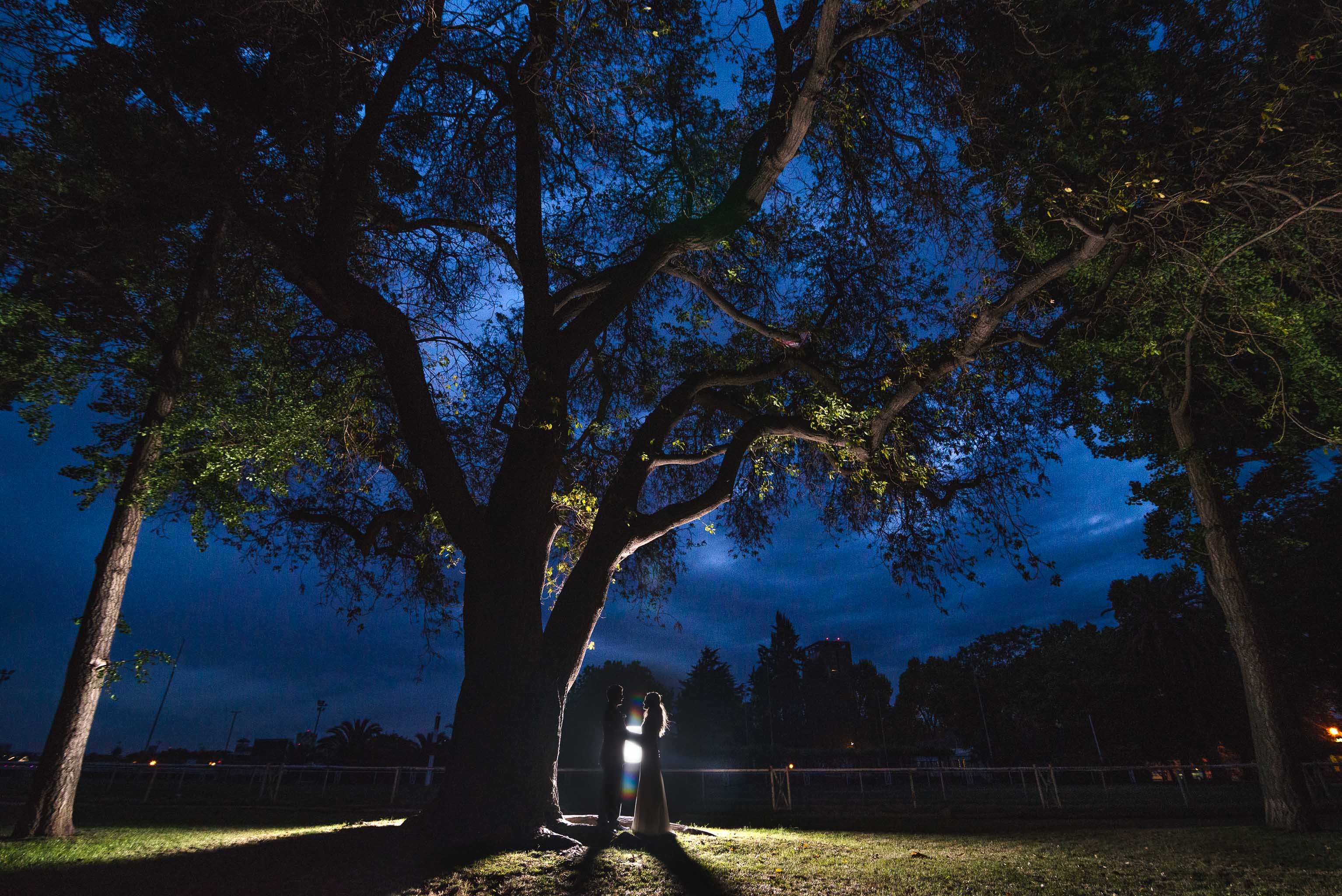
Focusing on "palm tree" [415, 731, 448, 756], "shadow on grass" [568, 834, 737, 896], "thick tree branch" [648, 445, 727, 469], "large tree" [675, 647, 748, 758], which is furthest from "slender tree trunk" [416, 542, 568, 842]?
"large tree" [675, 647, 748, 758]

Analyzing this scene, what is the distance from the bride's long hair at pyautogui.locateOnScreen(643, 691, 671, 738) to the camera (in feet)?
25.8

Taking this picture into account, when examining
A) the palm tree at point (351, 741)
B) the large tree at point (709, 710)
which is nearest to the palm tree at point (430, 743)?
the palm tree at point (351, 741)

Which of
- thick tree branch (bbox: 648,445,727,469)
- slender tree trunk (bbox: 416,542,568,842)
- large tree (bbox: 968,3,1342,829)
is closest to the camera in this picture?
slender tree trunk (bbox: 416,542,568,842)

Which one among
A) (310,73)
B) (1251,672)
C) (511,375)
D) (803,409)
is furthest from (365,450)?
(1251,672)

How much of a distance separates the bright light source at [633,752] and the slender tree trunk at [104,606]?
6586 millimetres

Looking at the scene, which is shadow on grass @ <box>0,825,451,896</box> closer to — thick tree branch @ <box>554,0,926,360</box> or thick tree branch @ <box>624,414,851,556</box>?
thick tree branch @ <box>624,414,851,556</box>

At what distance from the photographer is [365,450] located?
8641 millimetres

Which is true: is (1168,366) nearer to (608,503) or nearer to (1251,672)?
(1251,672)

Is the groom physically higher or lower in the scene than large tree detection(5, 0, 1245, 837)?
lower

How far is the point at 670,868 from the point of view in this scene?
17.5 ft

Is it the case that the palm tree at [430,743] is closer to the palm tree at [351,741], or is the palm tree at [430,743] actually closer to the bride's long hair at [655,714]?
the palm tree at [351,741]

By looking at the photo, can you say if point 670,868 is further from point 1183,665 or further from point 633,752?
point 1183,665

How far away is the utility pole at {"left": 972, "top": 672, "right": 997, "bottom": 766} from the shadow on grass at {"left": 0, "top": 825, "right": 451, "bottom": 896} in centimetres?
5666

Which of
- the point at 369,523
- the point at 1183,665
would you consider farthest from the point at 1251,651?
the point at 1183,665
